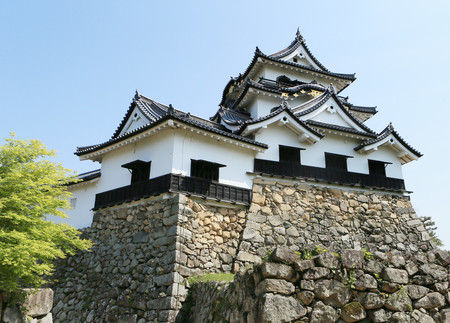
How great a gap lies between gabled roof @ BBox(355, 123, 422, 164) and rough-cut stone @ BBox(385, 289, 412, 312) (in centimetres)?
1317

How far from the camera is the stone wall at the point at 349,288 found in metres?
8.05

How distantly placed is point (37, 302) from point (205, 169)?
796 cm

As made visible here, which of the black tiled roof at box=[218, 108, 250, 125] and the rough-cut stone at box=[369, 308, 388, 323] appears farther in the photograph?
the black tiled roof at box=[218, 108, 250, 125]

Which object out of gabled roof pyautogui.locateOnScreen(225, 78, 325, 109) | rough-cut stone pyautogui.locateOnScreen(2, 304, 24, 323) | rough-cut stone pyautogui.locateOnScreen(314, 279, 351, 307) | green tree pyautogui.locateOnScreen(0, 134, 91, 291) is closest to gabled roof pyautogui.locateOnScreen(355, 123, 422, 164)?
gabled roof pyautogui.locateOnScreen(225, 78, 325, 109)

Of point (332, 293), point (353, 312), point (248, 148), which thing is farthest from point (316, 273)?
point (248, 148)

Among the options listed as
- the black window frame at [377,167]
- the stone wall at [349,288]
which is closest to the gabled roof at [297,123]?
the black window frame at [377,167]

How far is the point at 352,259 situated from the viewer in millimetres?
8500

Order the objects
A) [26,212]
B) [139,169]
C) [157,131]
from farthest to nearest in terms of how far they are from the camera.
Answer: [139,169] → [157,131] → [26,212]

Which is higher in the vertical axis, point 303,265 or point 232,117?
Answer: point 232,117

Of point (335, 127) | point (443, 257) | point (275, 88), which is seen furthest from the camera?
point (275, 88)

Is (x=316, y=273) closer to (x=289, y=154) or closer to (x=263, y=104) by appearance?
(x=289, y=154)

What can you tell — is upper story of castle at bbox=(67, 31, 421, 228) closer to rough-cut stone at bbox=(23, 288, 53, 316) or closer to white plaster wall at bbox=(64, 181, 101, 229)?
white plaster wall at bbox=(64, 181, 101, 229)

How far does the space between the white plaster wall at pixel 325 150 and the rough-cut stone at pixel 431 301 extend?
35.8 ft

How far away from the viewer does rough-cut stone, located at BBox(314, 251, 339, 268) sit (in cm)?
842
